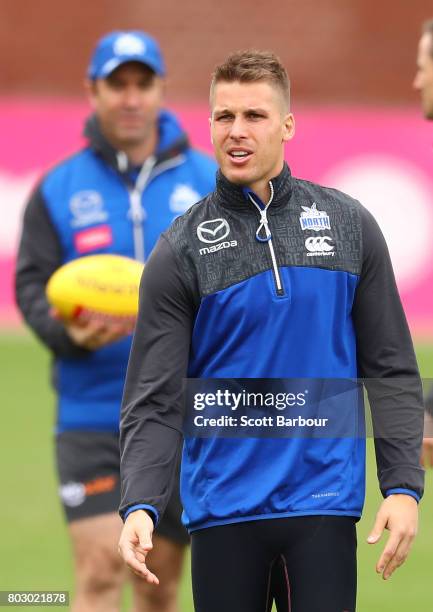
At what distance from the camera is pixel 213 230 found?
4.09 m

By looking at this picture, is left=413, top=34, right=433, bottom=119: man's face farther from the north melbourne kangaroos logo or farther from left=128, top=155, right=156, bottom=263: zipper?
left=128, top=155, right=156, bottom=263: zipper

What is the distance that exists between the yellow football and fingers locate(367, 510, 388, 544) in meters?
2.14

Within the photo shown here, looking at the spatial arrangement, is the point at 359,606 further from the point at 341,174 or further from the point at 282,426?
the point at 341,174

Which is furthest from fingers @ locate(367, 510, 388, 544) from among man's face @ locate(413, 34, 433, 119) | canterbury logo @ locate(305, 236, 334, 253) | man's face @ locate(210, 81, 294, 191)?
man's face @ locate(413, 34, 433, 119)

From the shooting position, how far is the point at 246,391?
4.09 m

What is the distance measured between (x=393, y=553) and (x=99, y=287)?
2.32 metres

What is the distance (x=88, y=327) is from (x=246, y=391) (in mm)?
1891

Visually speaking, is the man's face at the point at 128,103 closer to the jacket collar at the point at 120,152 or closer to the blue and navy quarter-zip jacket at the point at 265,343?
the jacket collar at the point at 120,152

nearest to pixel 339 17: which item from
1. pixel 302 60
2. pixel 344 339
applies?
pixel 302 60

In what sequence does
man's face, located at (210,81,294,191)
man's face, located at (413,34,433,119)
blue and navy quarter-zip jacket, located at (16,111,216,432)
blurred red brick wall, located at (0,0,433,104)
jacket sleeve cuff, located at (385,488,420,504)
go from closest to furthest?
jacket sleeve cuff, located at (385,488,420,504), man's face, located at (210,81,294,191), man's face, located at (413,34,433,119), blue and navy quarter-zip jacket, located at (16,111,216,432), blurred red brick wall, located at (0,0,433,104)

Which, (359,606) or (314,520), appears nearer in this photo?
(314,520)

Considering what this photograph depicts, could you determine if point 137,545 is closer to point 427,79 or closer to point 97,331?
point 427,79

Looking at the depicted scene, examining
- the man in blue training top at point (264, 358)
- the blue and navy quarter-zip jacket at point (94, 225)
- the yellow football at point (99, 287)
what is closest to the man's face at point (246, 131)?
the man in blue training top at point (264, 358)

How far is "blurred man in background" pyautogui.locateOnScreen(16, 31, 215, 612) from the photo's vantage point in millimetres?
5738
